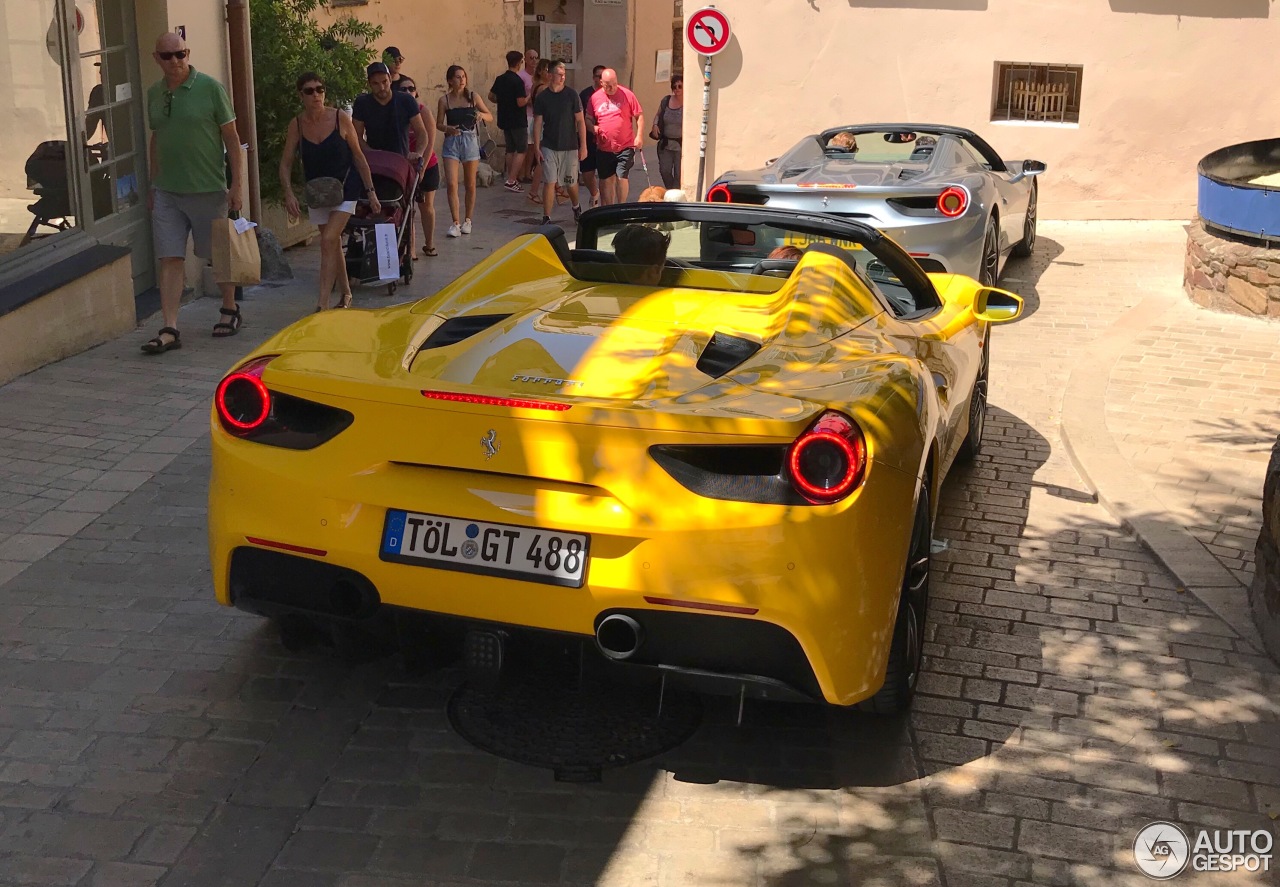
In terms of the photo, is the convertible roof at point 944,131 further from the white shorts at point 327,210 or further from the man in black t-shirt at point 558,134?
the white shorts at point 327,210

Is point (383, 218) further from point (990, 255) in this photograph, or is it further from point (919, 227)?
point (990, 255)

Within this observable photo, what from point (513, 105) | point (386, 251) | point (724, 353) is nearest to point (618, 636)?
point (724, 353)

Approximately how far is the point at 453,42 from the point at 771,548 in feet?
68.2

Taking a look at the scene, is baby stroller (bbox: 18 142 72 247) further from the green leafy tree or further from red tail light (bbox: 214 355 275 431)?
red tail light (bbox: 214 355 275 431)

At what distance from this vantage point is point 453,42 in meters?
23.3

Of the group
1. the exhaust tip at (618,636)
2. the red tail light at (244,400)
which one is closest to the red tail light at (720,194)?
the red tail light at (244,400)

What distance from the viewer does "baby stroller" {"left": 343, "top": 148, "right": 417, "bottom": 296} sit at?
1177cm

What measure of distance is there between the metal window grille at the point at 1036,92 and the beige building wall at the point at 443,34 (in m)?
8.63

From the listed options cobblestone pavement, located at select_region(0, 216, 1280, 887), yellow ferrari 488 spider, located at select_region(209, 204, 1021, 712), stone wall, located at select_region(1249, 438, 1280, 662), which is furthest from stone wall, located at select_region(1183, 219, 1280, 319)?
yellow ferrari 488 spider, located at select_region(209, 204, 1021, 712)

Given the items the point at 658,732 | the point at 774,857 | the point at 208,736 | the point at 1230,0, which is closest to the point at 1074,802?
the point at 774,857

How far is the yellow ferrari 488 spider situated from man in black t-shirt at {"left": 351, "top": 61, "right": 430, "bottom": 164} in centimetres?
782

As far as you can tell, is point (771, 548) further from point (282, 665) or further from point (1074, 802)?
point (282, 665)

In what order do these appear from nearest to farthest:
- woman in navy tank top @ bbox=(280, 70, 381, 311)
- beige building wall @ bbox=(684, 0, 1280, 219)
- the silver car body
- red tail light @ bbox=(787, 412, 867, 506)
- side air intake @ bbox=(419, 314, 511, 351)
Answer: red tail light @ bbox=(787, 412, 867, 506), side air intake @ bbox=(419, 314, 511, 351), the silver car body, woman in navy tank top @ bbox=(280, 70, 381, 311), beige building wall @ bbox=(684, 0, 1280, 219)

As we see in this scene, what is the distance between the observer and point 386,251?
11.5m
